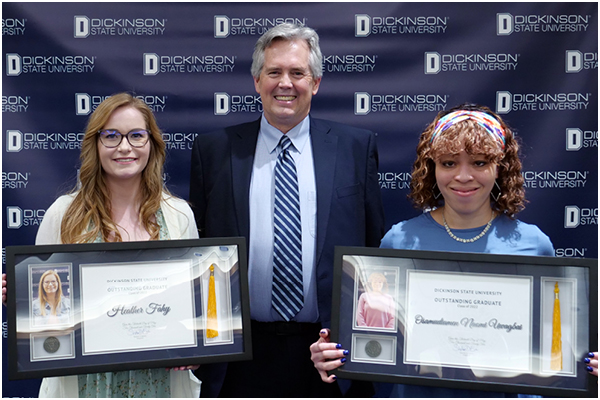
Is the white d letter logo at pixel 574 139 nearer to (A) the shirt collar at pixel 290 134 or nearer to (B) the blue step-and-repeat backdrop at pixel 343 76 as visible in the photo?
(B) the blue step-and-repeat backdrop at pixel 343 76

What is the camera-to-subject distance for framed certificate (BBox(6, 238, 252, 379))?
1935 millimetres

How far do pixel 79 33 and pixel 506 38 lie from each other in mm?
2513

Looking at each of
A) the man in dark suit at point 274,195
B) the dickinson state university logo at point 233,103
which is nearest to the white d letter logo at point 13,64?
the dickinson state university logo at point 233,103

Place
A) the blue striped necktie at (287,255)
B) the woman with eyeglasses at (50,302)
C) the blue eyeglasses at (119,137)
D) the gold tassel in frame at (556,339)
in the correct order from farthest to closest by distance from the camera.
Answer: the blue striped necktie at (287,255), the blue eyeglasses at (119,137), the woman with eyeglasses at (50,302), the gold tassel in frame at (556,339)

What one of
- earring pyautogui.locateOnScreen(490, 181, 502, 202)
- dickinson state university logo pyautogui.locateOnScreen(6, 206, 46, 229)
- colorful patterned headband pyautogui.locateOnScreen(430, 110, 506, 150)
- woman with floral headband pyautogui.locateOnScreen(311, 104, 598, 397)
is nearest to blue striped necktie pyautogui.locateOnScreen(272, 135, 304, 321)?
woman with floral headband pyautogui.locateOnScreen(311, 104, 598, 397)

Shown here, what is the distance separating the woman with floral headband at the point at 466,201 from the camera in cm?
197

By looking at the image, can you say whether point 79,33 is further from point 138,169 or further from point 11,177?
point 138,169

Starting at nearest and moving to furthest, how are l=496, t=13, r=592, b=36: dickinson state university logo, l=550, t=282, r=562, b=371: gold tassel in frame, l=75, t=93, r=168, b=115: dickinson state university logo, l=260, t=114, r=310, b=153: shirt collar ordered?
l=550, t=282, r=562, b=371: gold tassel in frame, l=260, t=114, r=310, b=153: shirt collar, l=496, t=13, r=592, b=36: dickinson state university logo, l=75, t=93, r=168, b=115: dickinson state university logo

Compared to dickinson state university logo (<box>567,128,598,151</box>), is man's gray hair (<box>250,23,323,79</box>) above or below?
above

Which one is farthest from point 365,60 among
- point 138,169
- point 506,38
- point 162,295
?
point 162,295

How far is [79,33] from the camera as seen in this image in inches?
128

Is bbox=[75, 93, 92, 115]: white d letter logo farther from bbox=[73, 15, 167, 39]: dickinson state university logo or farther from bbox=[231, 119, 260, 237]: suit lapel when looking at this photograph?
bbox=[231, 119, 260, 237]: suit lapel

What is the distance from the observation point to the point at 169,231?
7.37ft

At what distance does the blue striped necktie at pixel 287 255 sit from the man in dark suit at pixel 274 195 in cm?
2
